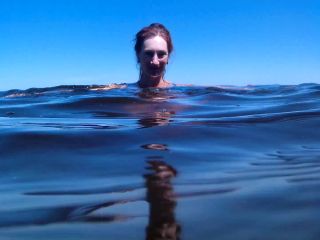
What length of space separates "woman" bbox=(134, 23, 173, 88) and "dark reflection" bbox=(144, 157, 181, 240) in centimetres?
445

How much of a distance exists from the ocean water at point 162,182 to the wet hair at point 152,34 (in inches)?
150

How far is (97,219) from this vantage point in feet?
3.37

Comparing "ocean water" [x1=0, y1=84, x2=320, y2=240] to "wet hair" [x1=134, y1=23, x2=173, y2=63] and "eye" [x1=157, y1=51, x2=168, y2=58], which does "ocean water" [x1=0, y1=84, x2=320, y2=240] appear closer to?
"eye" [x1=157, y1=51, x2=168, y2=58]

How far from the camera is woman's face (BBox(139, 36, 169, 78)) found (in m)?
5.93

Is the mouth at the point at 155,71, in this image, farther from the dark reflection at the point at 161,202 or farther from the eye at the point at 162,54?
the dark reflection at the point at 161,202

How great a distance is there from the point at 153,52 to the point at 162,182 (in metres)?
4.76

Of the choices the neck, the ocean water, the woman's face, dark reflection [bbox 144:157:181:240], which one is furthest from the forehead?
dark reflection [bbox 144:157:181:240]

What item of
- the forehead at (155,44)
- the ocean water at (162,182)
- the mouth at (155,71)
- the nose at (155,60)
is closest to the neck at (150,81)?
the mouth at (155,71)

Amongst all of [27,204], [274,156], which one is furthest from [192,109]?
[27,204]

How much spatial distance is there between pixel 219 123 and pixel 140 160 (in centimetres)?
120

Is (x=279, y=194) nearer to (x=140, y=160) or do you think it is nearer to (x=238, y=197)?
(x=238, y=197)

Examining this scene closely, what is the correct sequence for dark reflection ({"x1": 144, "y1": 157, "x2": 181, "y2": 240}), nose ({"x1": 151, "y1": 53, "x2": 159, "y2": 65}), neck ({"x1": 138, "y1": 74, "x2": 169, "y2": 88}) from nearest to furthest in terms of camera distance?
dark reflection ({"x1": 144, "y1": 157, "x2": 181, "y2": 240}) < nose ({"x1": 151, "y1": 53, "x2": 159, "y2": 65}) < neck ({"x1": 138, "y1": 74, "x2": 169, "y2": 88})

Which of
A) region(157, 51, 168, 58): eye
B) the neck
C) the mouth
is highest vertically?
region(157, 51, 168, 58): eye

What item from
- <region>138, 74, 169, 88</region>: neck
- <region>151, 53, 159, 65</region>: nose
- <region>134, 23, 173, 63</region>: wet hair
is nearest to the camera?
<region>151, 53, 159, 65</region>: nose
